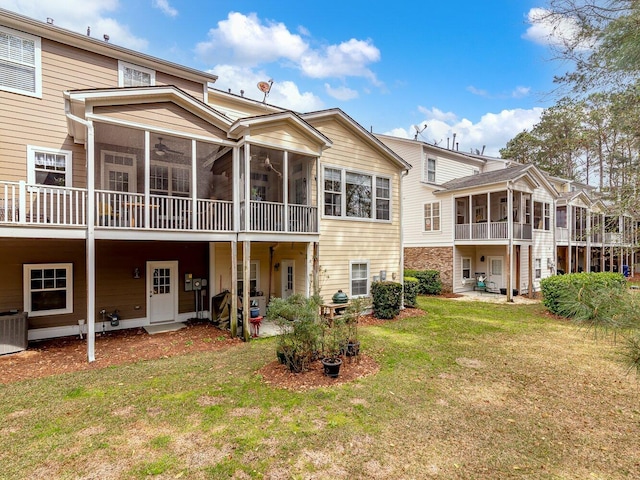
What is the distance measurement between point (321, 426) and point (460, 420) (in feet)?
6.79

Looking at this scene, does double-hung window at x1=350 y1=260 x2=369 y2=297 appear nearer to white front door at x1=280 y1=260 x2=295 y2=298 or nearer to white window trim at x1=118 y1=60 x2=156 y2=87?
white front door at x1=280 y1=260 x2=295 y2=298

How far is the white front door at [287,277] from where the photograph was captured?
11547 mm

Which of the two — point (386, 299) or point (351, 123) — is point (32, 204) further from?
point (386, 299)

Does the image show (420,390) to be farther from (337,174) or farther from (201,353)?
(337,174)

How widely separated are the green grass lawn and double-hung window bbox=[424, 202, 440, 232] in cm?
1169

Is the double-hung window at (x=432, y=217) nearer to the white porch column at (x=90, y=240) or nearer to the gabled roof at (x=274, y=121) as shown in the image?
the gabled roof at (x=274, y=121)

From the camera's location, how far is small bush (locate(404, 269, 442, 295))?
56.7 feet

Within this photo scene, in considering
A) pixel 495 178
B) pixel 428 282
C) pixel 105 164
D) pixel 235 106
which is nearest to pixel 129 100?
pixel 105 164

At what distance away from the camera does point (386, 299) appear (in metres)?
11.3

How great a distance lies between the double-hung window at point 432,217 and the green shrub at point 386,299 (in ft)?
27.2

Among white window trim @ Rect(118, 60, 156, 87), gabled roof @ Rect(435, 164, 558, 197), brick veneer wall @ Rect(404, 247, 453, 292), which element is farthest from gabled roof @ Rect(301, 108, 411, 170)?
brick veneer wall @ Rect(404, 247, 453, 292)

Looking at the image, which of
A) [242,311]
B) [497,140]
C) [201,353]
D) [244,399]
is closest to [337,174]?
[242,311]

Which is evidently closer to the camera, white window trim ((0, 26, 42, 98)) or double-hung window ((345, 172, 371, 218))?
white window trim ((0, 26, 42, 98))

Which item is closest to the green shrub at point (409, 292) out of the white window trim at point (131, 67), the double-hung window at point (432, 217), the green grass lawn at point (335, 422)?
the green grass lawn at point (335, 422)
